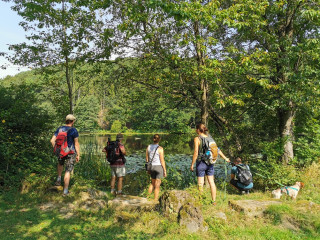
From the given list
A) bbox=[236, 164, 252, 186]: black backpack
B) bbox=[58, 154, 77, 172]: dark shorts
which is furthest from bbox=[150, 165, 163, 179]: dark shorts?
bbox=[236, 164, 252, 186]: black backpack

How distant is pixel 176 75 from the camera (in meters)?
7.86

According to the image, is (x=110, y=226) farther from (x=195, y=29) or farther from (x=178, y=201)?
(x=195, y=29)

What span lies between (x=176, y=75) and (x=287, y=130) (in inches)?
189

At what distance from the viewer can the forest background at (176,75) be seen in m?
6.60

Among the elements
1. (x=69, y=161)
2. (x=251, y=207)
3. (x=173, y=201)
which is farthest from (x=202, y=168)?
(x=69, y=161)

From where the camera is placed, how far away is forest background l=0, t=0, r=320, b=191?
6.60 m

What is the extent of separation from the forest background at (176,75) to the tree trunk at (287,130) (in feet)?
0.12

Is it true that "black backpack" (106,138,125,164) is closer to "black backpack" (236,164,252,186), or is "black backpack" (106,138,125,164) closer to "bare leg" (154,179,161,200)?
"bare leg" (154,179,161,200)

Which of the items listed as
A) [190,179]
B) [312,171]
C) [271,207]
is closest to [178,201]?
[271,207]

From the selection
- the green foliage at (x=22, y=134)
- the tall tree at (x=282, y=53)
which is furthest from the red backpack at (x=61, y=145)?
the tall tree at (x=282, y=53)

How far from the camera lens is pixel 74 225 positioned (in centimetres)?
419

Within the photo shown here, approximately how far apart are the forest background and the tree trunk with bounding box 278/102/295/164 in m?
0.04

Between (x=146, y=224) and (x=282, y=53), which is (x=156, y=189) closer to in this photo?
(x=146, y=224)

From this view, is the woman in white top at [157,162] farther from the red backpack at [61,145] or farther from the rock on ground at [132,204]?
the red backpack at [61,145]
